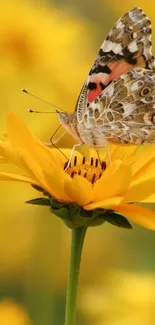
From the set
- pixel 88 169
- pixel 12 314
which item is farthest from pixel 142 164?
pixel 12 314

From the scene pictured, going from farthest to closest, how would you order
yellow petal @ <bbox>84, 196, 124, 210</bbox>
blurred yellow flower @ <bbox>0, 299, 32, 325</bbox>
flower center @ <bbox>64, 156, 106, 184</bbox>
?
blurred yellow flower @ <bbox>0, 299, 32, 325</bbox> < flower center @ <bbox>64, 156, 106, 184</bbox> < yellow petal @ <bbox>84, 196, 124, 210</bbox>

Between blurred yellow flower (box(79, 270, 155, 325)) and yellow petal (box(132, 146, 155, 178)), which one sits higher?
yellow petal (box(132, 146, 155, 178))

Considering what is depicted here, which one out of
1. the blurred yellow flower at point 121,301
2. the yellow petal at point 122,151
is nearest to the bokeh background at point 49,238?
the blurred yellow flower at point 121,301

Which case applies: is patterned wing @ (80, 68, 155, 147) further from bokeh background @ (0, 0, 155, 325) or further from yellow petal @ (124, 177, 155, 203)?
bokeh background @ (0, 0, 155, 325)

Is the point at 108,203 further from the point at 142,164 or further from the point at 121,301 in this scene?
the point at 121,301

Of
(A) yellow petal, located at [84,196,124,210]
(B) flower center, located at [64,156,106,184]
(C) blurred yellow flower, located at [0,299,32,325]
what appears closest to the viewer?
(A) yellow petal, located at [84,196,124,210]

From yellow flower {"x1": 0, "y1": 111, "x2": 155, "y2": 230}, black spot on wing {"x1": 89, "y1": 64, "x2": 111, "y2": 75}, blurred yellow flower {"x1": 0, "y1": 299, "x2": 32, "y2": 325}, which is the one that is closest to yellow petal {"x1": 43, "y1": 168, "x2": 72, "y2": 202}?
yellow flower {"x1": 0, "y1": 111, "x2": 155, "y2": 230}
